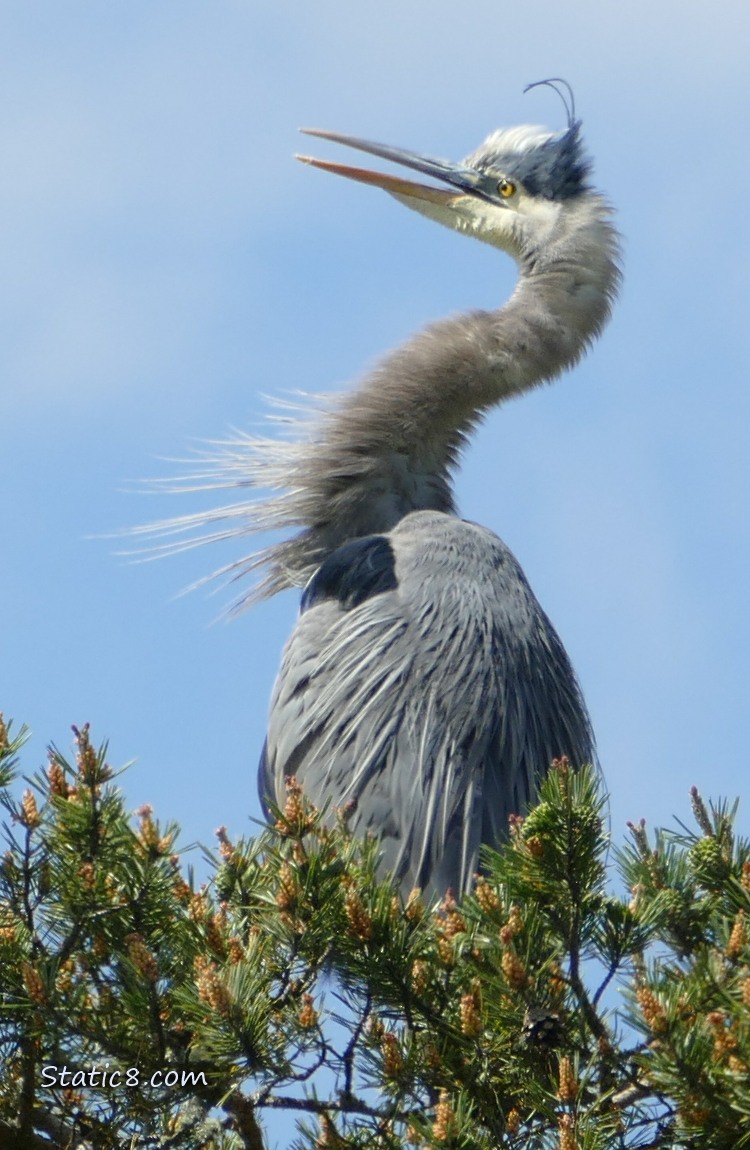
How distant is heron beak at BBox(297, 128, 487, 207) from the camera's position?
6.01m

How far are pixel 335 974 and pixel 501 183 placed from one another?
4280 mm

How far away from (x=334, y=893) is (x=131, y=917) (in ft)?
1.07

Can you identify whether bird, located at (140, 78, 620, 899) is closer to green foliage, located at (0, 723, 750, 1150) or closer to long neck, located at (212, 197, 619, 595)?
long neck, located at (212, 197, 619, 595)

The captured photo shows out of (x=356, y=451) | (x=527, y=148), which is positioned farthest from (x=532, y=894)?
(x=527, y=148)

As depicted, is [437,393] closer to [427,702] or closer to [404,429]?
[404,429]

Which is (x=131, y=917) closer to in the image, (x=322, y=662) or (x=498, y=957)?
(x=498, y=957)

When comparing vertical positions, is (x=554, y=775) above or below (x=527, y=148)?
below

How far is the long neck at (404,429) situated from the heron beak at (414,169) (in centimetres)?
76

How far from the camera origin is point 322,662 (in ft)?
14.0

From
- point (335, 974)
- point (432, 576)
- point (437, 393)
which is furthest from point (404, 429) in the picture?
point (335, 974)

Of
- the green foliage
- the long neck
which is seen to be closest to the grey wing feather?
the long neck

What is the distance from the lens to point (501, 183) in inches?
238

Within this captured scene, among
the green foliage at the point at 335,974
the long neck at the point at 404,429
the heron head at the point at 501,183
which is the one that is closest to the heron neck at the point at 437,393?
the long neck at the point at 404,429

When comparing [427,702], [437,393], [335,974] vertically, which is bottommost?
[335,974]
